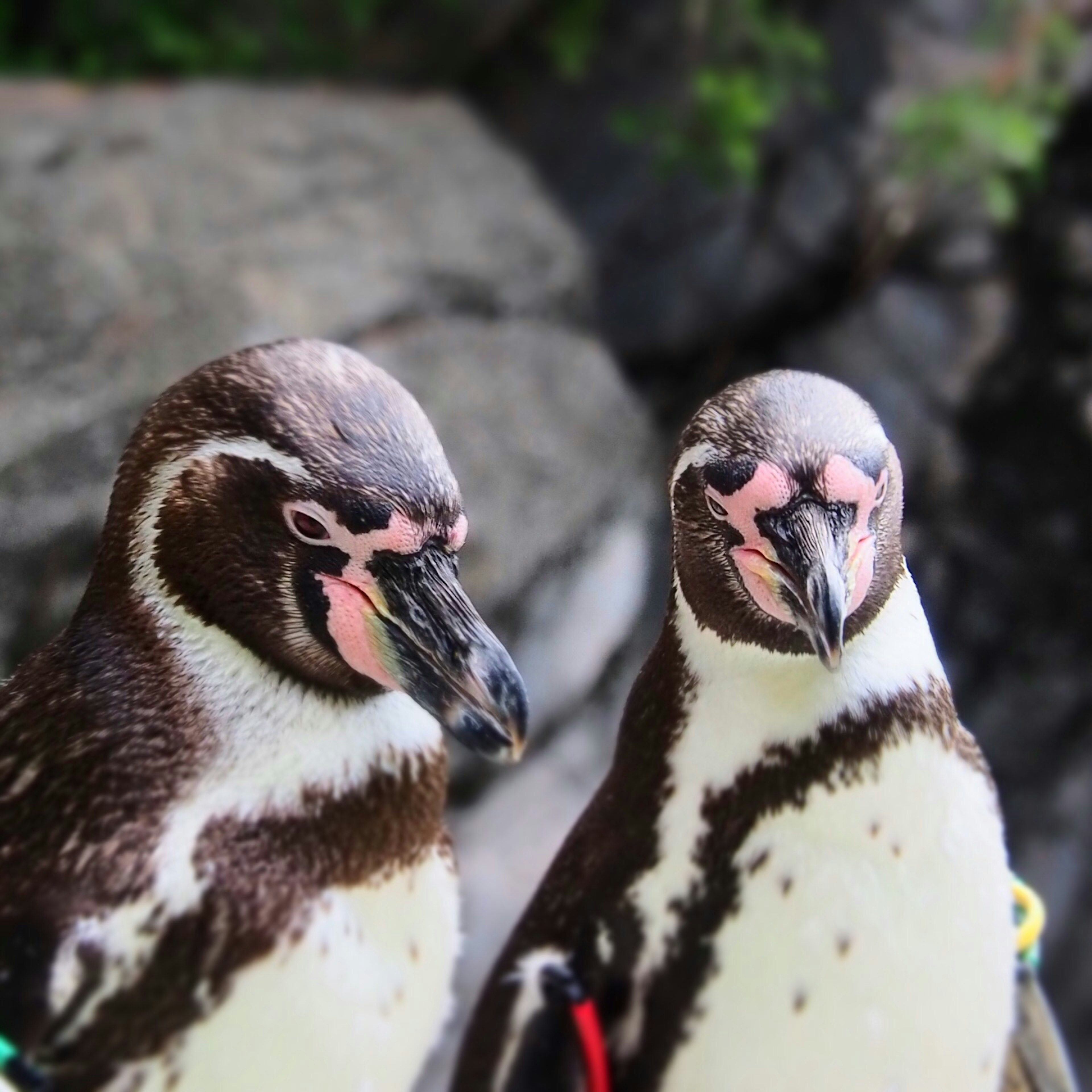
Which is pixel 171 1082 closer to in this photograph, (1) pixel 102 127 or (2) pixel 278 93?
(1) pixel 102 127

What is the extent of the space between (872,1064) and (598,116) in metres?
1.99

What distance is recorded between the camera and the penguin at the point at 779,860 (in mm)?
781

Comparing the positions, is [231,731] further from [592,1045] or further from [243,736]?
[592,1045]

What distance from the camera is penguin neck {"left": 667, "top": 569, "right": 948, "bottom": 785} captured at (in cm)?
79

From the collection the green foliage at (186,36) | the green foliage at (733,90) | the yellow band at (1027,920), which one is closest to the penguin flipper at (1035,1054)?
the yellow band at (1027,920)

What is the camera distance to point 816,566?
0.67m

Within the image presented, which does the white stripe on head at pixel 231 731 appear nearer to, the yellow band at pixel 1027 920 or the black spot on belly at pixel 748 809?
the black spot on belly at pixel 748 809

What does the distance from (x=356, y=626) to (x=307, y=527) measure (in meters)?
0.06

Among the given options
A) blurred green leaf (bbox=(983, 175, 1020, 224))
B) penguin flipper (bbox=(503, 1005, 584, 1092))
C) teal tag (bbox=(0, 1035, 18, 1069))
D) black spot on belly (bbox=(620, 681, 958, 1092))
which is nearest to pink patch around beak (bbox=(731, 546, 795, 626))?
black spot on belly (bbox=(620, 681, 958, 1092))

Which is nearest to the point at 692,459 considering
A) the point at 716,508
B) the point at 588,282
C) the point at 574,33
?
the point at 716,508

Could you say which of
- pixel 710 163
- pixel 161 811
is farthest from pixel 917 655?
pixel 710 163

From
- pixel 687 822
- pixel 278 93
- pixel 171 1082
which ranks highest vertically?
pixel 278 93

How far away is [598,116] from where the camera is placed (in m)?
2.45

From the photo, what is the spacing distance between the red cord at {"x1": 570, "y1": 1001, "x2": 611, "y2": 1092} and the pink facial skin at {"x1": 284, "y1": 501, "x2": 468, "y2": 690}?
0.32 meters
